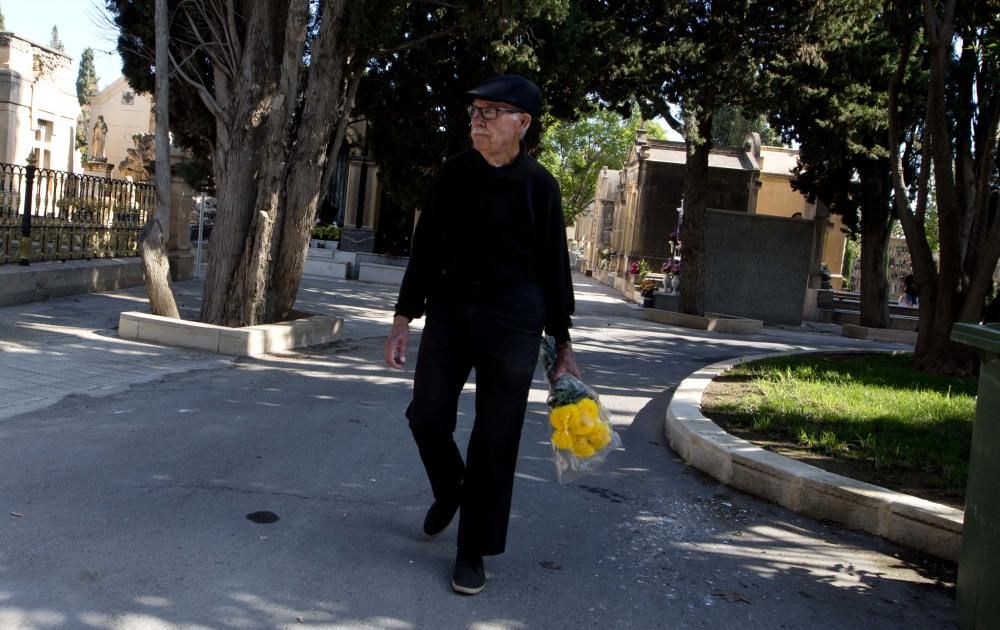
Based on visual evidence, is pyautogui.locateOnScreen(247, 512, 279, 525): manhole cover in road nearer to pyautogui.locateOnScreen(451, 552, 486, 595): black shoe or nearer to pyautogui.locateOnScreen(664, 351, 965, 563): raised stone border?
pyautogui.locateOnScreen(451, 552, 486, 595): black shoe

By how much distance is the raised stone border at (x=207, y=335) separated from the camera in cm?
965

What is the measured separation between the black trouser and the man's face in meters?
0.56

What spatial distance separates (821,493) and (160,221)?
7670 millimetres

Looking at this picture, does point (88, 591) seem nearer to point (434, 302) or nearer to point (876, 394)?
point (434, 302)

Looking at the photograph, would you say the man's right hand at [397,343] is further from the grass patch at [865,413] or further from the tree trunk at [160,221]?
the tree trunk at [160,221]

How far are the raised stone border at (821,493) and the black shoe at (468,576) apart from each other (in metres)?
2.41

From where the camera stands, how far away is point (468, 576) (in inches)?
148

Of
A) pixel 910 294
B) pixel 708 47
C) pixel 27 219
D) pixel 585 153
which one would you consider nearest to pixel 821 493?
pixel 27 219

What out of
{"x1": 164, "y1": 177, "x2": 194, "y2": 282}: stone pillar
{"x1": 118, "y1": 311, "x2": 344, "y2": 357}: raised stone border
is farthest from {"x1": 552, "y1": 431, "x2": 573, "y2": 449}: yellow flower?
{"x1": 164, "y1": 177, "x2": 194, "y2": 282}: stone pillar

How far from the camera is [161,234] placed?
1037cm

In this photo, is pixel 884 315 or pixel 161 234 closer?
pixel 161 234

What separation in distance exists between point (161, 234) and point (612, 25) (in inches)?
337

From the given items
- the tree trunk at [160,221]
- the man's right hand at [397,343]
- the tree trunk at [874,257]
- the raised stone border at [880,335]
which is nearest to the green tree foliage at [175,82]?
the tree trunk at [160,221]

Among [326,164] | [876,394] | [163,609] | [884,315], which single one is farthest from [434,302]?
[884,315]
